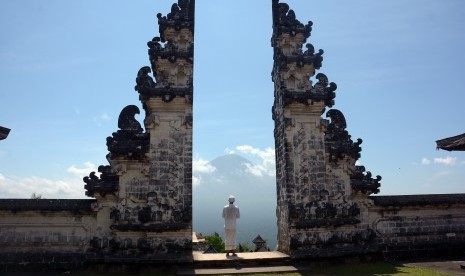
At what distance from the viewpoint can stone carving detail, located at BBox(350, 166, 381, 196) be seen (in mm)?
12141

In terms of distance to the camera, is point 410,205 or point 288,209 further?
point 410,205

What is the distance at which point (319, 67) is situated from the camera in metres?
12.8

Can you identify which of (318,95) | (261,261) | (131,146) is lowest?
(261,261)

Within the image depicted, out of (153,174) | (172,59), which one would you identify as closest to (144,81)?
(172,59)

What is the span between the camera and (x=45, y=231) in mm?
10734

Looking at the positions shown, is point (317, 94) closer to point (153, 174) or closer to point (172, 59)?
point (172, 59)

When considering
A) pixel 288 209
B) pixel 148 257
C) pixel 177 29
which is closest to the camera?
pixel 148 257

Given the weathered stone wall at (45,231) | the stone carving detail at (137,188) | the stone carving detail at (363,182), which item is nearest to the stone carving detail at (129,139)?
the stone carving detail at (137,188)

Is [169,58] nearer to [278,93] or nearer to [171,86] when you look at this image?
[171,86]

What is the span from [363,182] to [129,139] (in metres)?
7.79

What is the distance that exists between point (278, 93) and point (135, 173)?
552 cm

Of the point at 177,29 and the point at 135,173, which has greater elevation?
the point at 177,29

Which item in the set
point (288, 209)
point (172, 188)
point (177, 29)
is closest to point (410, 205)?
point (288, 209)

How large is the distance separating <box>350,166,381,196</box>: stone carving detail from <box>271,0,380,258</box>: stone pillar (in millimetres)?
34
